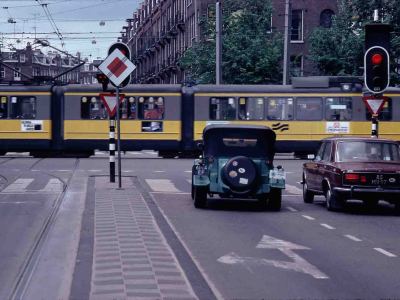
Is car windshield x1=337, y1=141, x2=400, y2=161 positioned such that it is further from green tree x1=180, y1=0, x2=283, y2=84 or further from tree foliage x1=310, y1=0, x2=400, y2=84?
green tree x1=180, y1=0, x2=283, y2=84

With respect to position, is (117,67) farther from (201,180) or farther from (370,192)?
(370,192)

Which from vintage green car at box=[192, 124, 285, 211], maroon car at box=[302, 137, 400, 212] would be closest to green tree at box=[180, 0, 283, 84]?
maroon car at box=[302, 137, 400, 212]

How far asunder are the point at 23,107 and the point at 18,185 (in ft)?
52.1

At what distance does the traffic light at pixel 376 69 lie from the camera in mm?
18391

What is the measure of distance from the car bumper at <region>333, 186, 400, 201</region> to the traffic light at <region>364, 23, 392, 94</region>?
2.74 m

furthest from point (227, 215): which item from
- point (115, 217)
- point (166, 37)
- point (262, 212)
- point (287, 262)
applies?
point (166, 37)

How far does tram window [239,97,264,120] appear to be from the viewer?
37500 millimetres

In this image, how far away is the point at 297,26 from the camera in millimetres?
61438

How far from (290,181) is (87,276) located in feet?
55.1

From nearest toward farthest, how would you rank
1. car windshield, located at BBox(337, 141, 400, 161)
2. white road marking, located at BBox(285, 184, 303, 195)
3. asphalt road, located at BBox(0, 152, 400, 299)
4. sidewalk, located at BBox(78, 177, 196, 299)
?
sidewalk, located at BBox(78, 177, 196, 299) → asphalt road, located at BBox(0, 152, 400, 299) → car windshield, located at BBox(337, 141, 400, 161) → white road marking, located at BBox(285, 184, 303, 195)

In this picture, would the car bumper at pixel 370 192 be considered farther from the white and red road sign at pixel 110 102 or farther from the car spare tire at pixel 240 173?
the white and red road sign at pixel 110 102

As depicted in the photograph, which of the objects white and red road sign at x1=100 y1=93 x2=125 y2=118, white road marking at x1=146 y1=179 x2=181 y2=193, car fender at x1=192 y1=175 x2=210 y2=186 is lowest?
white road marking at x1=146 y1=179 x2=181 y2=193

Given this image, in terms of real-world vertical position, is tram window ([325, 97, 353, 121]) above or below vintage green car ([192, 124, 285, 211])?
above

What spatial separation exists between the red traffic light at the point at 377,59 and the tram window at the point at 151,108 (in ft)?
64.6
